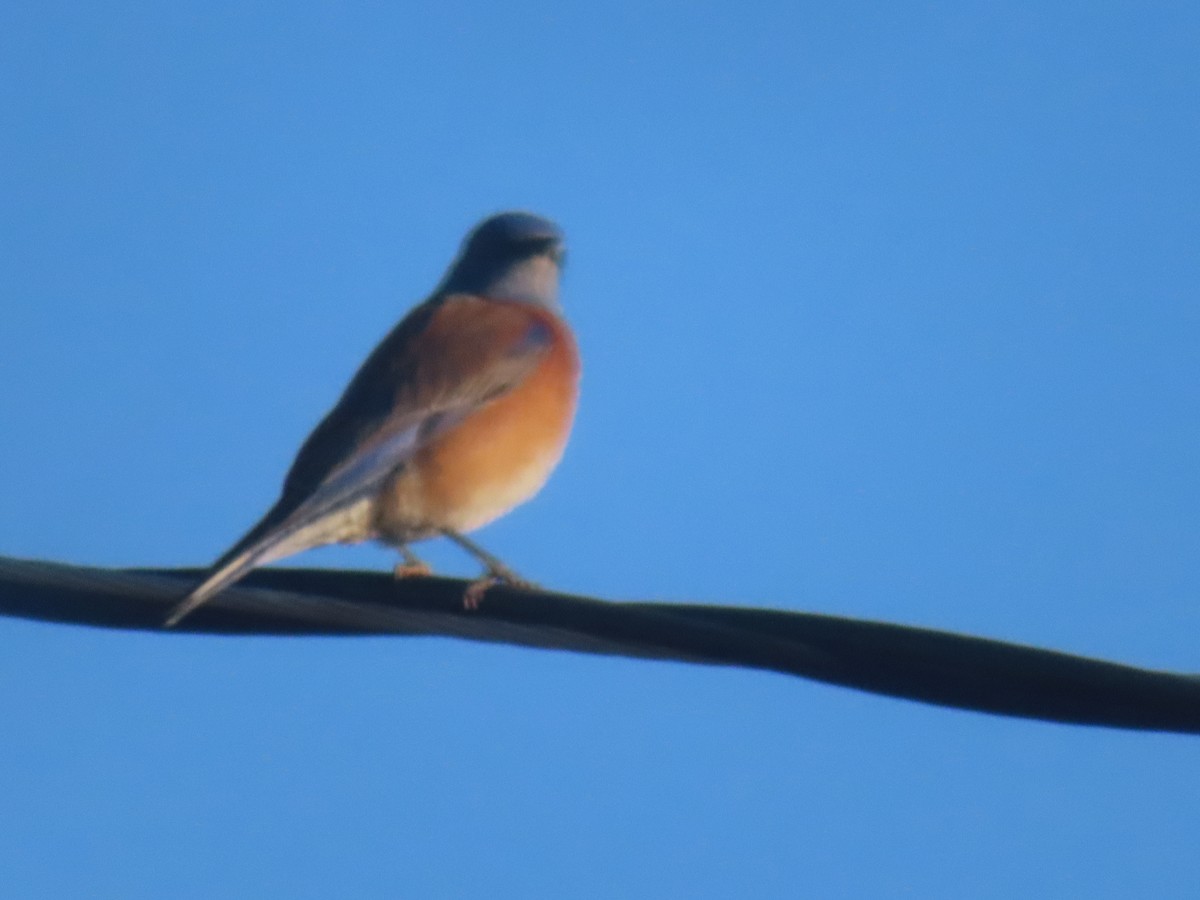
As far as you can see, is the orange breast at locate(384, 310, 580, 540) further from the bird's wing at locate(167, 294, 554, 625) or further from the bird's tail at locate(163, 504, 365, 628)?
the bird's tail at locate(163, 504, 365, 628)

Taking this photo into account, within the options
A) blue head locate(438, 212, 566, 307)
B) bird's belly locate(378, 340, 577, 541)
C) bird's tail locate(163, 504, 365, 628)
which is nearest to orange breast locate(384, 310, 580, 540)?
bird's belly locate(378, 340, 577, 541)

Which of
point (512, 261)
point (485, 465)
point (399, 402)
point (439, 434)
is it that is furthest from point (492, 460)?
point (512, 261)

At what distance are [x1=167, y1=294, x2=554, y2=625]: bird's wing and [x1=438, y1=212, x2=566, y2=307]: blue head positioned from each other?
44 cm

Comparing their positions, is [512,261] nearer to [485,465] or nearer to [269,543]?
[485,465]

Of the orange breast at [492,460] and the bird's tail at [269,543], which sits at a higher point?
the orange breast at [492,460]

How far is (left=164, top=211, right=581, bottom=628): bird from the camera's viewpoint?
7613 mm

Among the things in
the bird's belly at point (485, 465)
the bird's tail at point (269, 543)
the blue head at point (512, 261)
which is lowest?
the bird's tail at point (269, 543)

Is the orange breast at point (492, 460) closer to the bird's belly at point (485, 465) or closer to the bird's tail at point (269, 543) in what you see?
the bird's belly at point (485, 465)

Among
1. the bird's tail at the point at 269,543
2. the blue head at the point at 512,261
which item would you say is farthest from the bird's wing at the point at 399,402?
the blue head at the point at 512,261

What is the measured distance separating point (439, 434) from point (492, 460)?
0.98 ft

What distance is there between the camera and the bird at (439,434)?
761 cm

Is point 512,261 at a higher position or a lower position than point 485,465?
higher

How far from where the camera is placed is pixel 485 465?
8477 millimetres

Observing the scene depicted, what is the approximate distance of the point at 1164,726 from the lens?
4.20m
